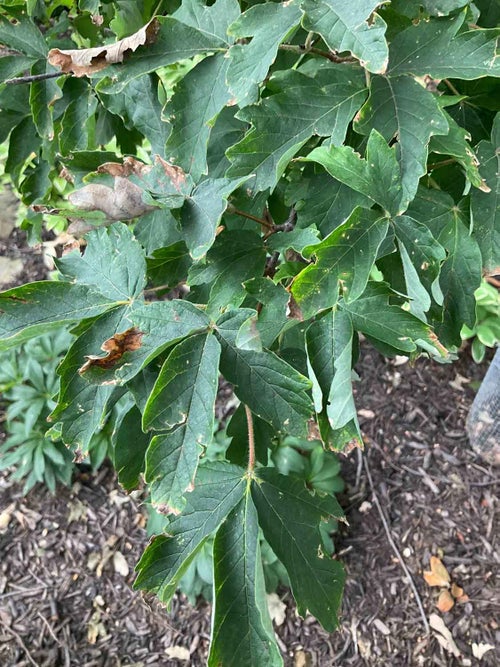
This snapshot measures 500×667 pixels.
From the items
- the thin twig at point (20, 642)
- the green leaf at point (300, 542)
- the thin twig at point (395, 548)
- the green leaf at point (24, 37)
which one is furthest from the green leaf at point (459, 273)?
the thin twig at point (20, 642)

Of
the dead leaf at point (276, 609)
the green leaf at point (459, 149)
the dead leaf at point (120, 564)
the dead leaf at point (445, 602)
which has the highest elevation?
the green leaf at point (459, 149)

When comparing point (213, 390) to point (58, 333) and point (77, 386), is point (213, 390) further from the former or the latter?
point (58, 333)

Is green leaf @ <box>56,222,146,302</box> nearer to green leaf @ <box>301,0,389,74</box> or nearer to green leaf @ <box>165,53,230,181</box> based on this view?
green leaf @ <box>165,53,230,181</box>

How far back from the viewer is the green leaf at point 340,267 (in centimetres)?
62

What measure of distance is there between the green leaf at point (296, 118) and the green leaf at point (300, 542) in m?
0.45

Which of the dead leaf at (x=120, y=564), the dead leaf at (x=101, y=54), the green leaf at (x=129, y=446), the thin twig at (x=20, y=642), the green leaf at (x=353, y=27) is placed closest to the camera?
the green leaf at (x=353, y=27)

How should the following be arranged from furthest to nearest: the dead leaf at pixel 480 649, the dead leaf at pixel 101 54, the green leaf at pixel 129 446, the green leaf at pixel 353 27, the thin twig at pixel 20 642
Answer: the thin twig at pixel 20 642, the dead leaf at pixel 480 649, the green leaf at pixel 129 446, the dead leaf at pixel 101 54, the green leaf at pixel 353 27

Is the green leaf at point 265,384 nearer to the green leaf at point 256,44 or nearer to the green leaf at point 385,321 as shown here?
the green leaf at point 385,321

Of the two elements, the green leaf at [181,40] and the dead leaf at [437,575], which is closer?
the green leaf at [181,40]

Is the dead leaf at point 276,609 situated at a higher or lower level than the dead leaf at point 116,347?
lower

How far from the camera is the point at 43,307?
0.75 meters

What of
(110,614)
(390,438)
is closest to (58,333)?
(110,614)

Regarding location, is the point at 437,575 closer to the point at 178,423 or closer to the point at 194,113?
the point at 178,423

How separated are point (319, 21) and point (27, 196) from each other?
25.4 inches
